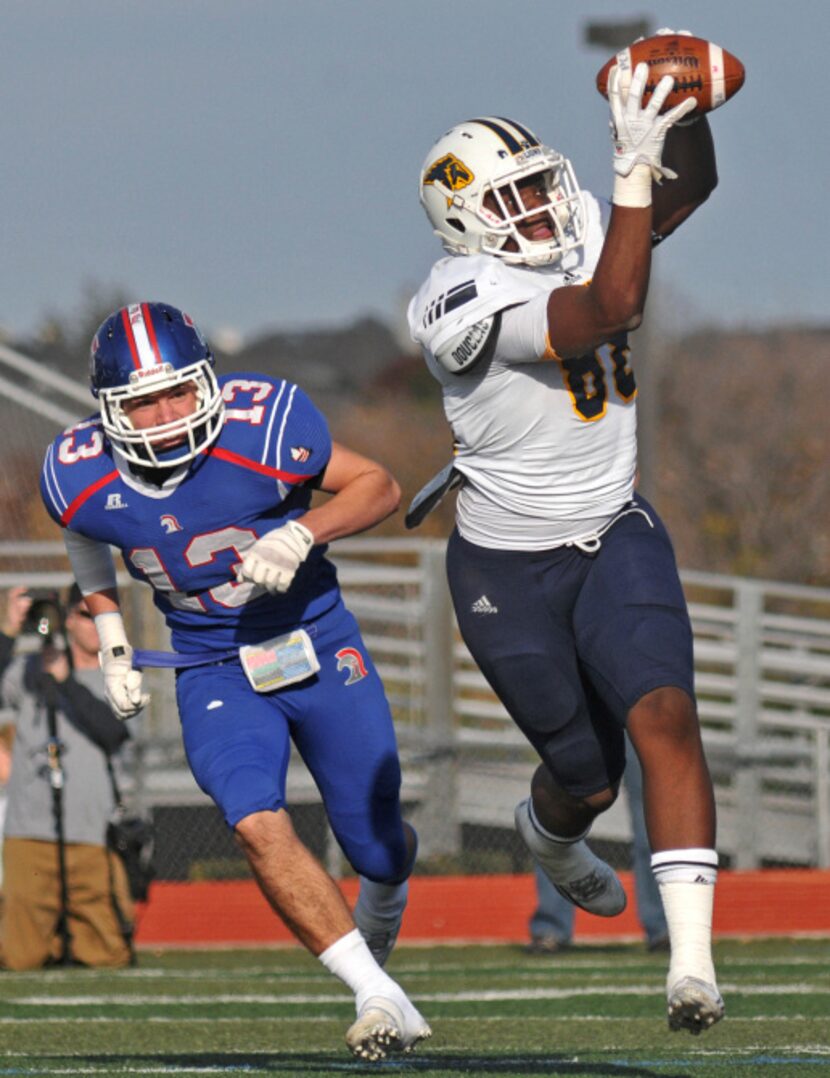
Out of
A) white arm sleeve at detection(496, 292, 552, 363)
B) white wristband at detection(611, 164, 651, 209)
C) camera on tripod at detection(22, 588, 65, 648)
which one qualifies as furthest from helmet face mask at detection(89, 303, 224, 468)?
camera on tripod at detection(22, 588, 65, 648)

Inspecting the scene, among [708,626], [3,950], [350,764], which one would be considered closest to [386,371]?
[708,626]

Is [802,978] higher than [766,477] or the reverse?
higher

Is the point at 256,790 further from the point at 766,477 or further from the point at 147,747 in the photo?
the point at 766,477

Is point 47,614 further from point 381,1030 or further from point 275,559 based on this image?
point 381,1030

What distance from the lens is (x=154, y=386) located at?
18.3 feet

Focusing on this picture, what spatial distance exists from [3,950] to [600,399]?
563cm

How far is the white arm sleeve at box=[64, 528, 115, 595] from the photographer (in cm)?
599

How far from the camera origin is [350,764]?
232 inches

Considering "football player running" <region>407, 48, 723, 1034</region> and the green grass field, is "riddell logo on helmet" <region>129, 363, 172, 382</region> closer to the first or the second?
"football player running" <region>407, 48, 723, 1034</region>

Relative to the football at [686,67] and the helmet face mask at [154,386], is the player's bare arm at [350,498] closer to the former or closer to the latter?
the helmet face mask at [154,386]

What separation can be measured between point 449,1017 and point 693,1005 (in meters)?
2.81

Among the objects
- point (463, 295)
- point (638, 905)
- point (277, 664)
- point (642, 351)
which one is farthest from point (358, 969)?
point (642, 351)

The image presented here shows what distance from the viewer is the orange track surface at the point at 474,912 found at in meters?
11.4

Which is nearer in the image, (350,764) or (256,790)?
(256,790)
